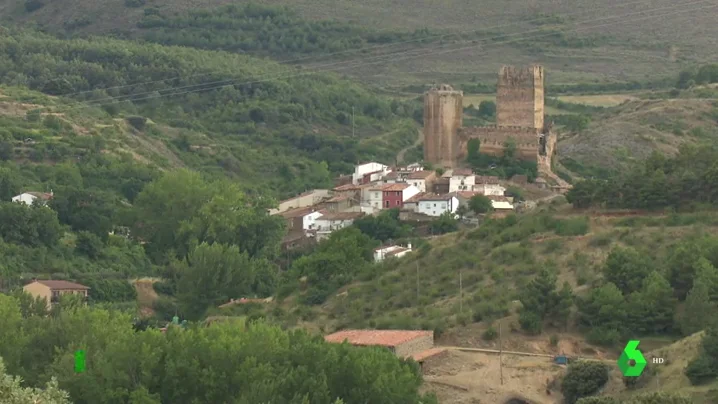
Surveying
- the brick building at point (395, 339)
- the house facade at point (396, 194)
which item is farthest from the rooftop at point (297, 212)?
the brick building at point (395, 339)

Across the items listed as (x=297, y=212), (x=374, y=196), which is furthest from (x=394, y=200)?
(x=297, y=212)

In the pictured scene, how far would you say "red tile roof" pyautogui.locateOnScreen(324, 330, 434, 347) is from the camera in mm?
50969

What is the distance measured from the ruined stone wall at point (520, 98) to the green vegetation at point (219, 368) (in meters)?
34.1

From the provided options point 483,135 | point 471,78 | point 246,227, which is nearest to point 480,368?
point 246,227

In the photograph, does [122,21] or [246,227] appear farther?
[122,21]

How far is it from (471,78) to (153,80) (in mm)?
15810

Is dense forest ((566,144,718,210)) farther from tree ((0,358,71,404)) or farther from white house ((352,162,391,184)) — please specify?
tree ((0,358,71,404))

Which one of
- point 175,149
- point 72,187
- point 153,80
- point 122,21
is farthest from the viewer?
point 122,21

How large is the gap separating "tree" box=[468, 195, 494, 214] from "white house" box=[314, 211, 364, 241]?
345 centimetres

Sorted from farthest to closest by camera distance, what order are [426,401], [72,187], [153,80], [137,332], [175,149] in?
[153,80] → [175,149] → [72,187] → [137,332] → [426,401]

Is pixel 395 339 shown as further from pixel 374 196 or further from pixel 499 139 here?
pixel 499 139

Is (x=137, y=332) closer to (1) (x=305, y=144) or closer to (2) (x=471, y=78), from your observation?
(1) (x=305, y=144)

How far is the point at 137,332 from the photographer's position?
5031 centimetres

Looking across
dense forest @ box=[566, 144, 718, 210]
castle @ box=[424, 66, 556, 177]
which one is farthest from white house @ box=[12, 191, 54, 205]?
dense forest @ box=[566, 144, 718, 210]
